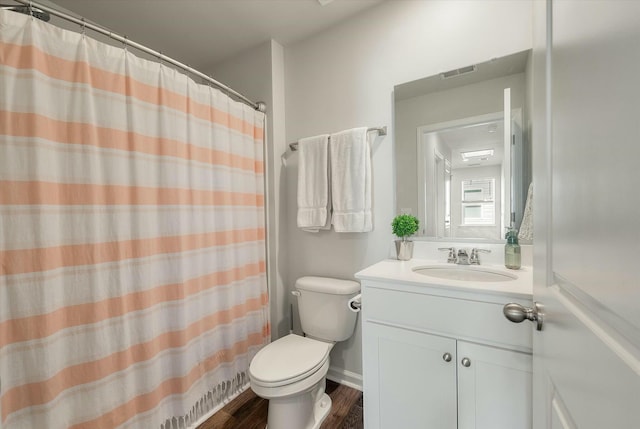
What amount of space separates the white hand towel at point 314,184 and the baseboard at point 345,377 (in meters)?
0.96

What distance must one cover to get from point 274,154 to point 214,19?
2.99 feet

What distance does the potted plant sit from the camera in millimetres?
1432

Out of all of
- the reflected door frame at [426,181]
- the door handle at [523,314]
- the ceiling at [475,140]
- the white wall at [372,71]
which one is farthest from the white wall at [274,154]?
the door handle at [523,314]

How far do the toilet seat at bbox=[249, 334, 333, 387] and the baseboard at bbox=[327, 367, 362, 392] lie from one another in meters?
0.46

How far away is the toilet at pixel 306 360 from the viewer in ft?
3.86

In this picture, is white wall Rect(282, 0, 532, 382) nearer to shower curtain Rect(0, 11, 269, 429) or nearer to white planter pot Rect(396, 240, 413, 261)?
white planter pot Rect(396, 240, 413, 261)

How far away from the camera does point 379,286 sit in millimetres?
1120

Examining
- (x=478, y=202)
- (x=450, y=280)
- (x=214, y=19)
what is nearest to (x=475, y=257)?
(x=478, y=202)

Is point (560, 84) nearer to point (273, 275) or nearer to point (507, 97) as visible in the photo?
point (507, 97)

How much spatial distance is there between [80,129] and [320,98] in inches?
51.9

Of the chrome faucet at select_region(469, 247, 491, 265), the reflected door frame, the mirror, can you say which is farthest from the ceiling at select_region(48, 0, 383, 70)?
the chrome faucet at select_region(469, 247, 491, 265)

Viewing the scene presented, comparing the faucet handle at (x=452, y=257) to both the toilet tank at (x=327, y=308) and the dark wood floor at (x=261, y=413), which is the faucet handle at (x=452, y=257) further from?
the dark wood floor at (x=261, y=413)

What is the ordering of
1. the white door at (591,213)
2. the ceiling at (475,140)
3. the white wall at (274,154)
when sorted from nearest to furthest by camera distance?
the white door at (591,213)
the ceiling at (475,140)
the white wall at (274,154)

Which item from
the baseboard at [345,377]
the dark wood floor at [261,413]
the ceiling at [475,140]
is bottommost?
the dark wood floor at [261,413]
